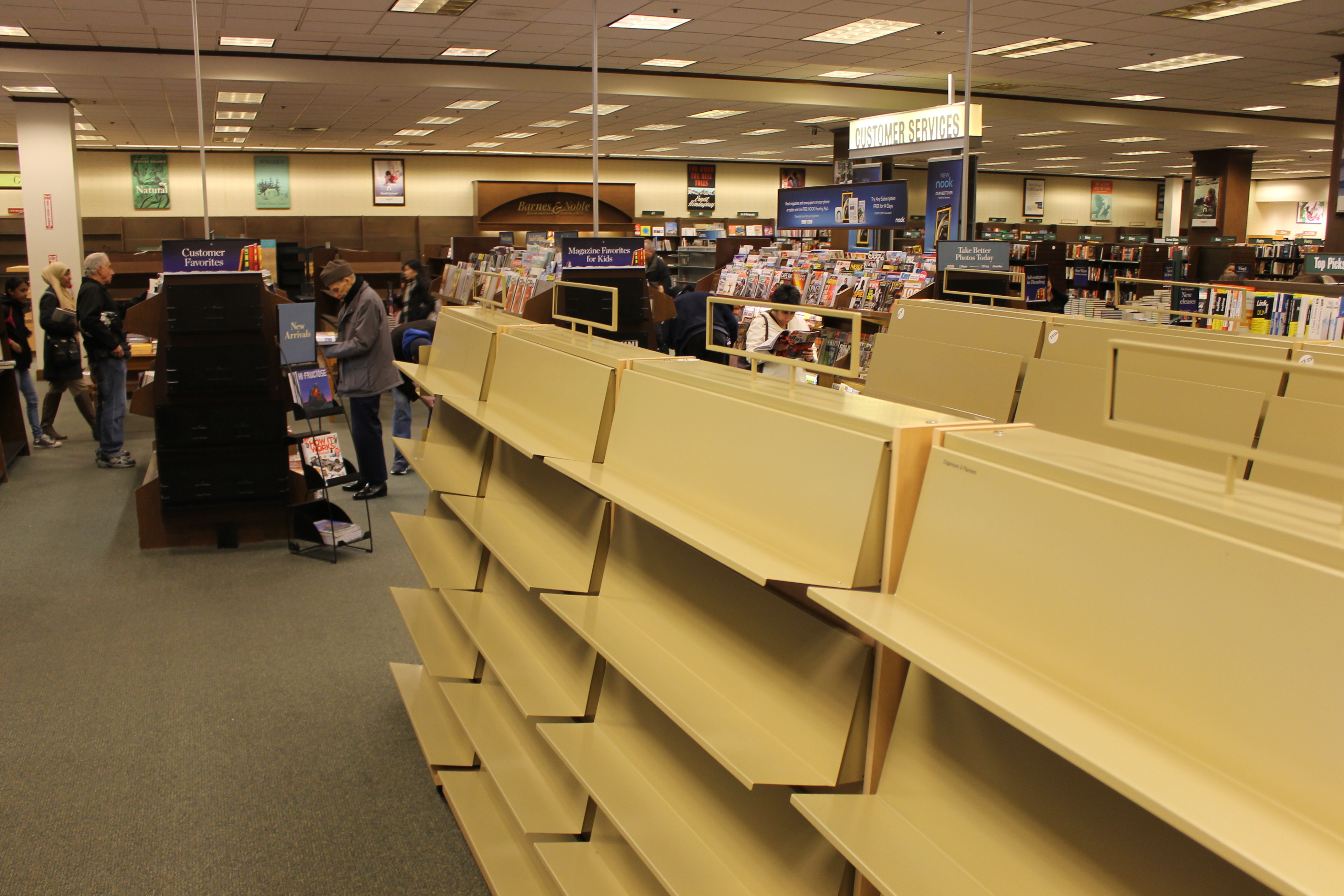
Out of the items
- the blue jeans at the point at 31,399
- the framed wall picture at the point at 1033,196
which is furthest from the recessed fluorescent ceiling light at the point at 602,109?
the framed wall picture at the point at 1033,196

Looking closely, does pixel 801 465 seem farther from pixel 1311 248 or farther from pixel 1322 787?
pixel 1311 248

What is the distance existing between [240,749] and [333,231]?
685 inches

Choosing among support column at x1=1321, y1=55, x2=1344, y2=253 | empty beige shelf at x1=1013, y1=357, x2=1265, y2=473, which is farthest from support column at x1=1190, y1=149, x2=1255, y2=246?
empty beige shelf at x1=1013, y1=357, x2=1265, y2=473

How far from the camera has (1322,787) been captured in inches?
35.0

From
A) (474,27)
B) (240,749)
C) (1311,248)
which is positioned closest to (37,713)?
(240,749)

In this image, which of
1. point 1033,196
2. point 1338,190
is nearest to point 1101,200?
point 1033,196

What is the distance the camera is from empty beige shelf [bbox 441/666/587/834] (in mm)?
2359

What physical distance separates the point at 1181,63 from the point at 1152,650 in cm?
1116

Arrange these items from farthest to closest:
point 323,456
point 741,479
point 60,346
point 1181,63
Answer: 1. point 1181,63
2. point 60,346
3. point 323,456
4. point 741,479

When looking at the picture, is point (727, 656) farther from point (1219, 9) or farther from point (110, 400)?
point (1219, 9)

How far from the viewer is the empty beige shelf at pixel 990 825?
106 cm

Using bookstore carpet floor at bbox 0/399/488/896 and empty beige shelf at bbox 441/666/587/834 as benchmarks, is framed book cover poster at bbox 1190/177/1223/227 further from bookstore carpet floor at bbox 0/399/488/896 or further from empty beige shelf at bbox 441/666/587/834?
empty beige shelf at bbox 441/666/587/834

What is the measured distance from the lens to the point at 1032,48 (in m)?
9.38

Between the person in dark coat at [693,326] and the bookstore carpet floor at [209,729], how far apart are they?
9.18 feet
